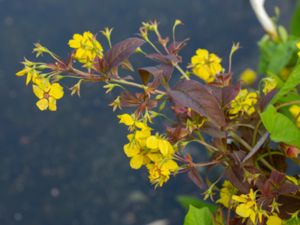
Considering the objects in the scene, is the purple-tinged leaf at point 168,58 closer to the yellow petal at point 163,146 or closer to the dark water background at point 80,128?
the yellow petal at point 163,146

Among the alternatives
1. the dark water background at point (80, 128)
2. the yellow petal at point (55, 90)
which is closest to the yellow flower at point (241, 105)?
the yellow petal at point (55, 90)

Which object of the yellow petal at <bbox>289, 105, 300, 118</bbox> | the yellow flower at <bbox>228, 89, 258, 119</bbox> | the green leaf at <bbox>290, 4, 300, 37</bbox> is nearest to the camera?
the yellow flower at <bbox>228, 89, 258, 119</bbox>

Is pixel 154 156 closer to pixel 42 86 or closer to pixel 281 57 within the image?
pixel 42 86

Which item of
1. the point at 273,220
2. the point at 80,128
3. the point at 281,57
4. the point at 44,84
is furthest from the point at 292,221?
the point at 80,128

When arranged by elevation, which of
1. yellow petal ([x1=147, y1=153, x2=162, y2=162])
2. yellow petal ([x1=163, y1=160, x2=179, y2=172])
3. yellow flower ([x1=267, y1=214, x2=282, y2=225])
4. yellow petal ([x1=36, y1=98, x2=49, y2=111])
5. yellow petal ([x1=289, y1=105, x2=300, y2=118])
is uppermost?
yellow petal ([x1=36, y1=98, x2=49, y2=111])

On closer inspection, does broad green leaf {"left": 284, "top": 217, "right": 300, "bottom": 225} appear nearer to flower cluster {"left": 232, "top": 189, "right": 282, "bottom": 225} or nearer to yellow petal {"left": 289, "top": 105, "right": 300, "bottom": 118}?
flower cluster {"left": 232, "top": 189, "right": 282, "bottom": 225}

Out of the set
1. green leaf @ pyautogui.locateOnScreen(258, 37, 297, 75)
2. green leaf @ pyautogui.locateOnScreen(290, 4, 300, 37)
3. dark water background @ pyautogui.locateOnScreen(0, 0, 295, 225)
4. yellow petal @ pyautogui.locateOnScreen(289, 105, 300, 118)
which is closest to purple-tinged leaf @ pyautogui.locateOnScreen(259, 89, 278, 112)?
yellow petal @ pyautogui.locateOnScreen(289, 105, 300, 118)

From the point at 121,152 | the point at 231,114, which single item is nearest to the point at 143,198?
the point at 121,152
